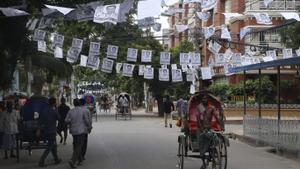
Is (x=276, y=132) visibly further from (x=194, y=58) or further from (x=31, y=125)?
(x=31, y=125)

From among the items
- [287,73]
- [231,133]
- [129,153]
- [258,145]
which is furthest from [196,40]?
[287,73]

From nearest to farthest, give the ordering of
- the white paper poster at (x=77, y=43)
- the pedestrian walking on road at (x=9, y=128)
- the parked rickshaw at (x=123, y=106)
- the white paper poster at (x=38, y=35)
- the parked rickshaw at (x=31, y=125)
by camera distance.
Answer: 1. the parked rickshaw at (x=31, y=125)
2. the pedestrian walking on road at (x=9, y=128)
3. the white paper poster at (x=38, y=35)
4. the white paper poster at (x=77, y=43)
5. the parked rickshaw at (x=123, y=106)

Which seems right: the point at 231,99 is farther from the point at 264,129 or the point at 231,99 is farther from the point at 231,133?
the point at 264,129

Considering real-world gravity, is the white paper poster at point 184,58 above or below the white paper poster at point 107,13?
below

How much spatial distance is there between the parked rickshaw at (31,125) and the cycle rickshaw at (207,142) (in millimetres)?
3998

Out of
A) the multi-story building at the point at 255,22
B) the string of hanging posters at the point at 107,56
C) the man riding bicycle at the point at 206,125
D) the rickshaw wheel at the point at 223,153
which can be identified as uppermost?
the multi-story building at the point at 255,22

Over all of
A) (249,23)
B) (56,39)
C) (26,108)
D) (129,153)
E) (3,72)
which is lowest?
(129,153)

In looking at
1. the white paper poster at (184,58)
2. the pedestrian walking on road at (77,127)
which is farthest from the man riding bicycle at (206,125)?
the white paper poster at (184,58)

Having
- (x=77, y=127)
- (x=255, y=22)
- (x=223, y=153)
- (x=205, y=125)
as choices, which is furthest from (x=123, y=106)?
(x=223, y=153)

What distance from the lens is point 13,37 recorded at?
17047 mm

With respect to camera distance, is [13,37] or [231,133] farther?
[231,133]

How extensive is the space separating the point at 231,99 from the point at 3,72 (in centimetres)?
2544

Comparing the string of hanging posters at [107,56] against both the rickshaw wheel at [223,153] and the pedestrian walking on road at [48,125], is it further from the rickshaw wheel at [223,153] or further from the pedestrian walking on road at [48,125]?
the rickshaw wheel at [223,153]

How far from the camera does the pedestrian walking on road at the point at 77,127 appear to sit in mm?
14969
